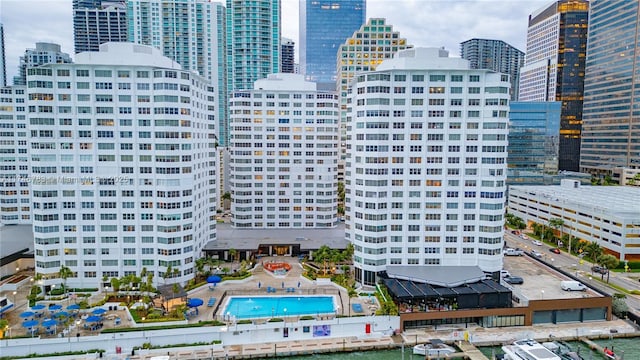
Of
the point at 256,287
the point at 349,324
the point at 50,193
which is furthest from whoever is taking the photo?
the point at 256,287

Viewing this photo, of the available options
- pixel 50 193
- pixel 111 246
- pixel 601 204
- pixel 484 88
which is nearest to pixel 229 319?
pixel 111 246

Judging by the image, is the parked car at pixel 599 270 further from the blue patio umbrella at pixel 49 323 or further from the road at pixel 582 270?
the blue patio umbrella at pixel 49 323

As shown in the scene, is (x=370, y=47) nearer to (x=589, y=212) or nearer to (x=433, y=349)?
(x=589, y=212)

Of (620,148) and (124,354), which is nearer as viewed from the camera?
(124,354)

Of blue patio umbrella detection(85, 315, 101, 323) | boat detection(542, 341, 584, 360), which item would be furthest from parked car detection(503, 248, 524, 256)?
blue patio umbrella detection(85, 315, 101, 323)

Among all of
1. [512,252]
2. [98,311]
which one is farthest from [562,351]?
[98,311]

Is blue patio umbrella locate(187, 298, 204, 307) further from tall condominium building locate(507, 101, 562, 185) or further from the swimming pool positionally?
tall condominium building locate(507, 101, 562, 185)

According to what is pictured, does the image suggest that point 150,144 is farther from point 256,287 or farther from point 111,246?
point 256,287
